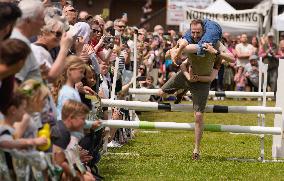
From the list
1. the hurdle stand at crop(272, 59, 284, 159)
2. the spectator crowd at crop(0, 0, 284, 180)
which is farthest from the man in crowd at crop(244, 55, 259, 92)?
the spectator crowd at crop(0, 0, 284, 180)

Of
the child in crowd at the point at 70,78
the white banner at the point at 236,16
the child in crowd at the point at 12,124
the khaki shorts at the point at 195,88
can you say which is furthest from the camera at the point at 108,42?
the white banner at the point at 236,16

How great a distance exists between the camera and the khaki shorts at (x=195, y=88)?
1366 centimetres

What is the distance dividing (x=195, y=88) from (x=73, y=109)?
17.5 ft

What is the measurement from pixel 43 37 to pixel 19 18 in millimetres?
830

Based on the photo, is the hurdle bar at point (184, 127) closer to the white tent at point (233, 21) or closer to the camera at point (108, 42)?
the camera at point (108, 42)

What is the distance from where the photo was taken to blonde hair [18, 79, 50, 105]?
7637mm

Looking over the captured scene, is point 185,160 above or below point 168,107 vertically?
below

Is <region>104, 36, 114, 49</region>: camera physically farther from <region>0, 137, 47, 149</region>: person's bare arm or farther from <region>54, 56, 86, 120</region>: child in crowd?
<region>0, 137, 47, 149</region>: person's bare arm

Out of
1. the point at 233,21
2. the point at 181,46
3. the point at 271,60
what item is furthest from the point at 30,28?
the point at 233,21

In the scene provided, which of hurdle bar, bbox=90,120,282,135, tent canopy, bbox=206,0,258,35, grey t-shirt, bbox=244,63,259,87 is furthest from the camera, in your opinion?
tent canopy, bbox=206,0,258,35

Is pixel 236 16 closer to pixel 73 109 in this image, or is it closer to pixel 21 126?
pixel 73 109

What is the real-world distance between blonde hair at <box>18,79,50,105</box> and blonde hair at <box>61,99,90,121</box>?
2.27ft

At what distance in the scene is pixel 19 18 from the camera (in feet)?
26.7

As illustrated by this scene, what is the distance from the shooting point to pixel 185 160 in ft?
44.2
